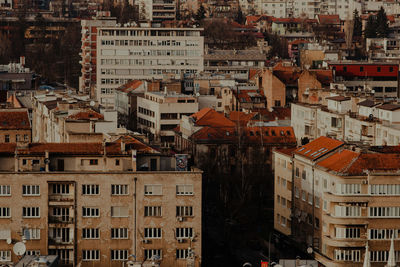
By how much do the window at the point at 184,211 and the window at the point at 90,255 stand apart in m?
4.16

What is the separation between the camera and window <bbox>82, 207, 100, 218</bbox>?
5788 centimetres

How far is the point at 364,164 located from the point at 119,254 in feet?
45.1

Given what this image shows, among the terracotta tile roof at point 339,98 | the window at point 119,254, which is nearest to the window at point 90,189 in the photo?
the window at point 119,254

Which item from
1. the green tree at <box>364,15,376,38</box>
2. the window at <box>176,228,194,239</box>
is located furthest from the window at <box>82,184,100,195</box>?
the green tree at <box>364,15,376,38</box>

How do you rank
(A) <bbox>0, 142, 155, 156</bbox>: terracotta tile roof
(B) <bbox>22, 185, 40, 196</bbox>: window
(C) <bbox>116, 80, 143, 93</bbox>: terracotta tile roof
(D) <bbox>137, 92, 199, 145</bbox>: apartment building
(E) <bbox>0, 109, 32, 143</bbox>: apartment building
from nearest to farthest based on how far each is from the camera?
1. (B) <bbox>22, 185, 40, 196</bbox>: window
2. (A) <bbox>0, 142, 155, 156</bbox>: terracotta tile roof
3. (E) <bbox>0, 109, 32, 143</bbox>: apartment building
4. (D) <bbox>137, 92, 199, 145</bbox>: apartment building
5. (C) <bbox>116, 80, 143, 93</bbox>: terracotta tile roof

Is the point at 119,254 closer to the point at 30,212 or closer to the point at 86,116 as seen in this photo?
the point at 30,212

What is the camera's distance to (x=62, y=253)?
57.7 m

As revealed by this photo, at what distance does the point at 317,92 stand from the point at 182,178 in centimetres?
4141

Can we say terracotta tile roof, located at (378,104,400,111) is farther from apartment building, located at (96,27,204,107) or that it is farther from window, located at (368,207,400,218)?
apartment building, located at (96,27,204,107)

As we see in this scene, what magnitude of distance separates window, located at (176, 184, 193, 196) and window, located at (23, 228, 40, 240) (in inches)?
266

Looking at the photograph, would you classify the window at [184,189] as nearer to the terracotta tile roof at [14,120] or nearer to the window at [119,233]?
the window at [119,233]

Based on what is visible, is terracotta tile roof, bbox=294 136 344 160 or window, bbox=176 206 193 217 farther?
terracotta tile roof, bbox=294 136 344 160

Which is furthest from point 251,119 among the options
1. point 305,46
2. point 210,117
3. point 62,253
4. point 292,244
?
point 305,46

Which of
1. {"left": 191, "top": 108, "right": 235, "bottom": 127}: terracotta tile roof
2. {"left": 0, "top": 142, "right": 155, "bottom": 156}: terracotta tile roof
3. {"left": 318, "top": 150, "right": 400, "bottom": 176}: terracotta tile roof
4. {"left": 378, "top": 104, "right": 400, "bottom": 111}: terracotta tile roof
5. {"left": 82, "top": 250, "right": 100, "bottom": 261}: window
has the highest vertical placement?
Result: {"left": 378, "top": 104, "right": 400, "bottom": 111}: terracotta tile roof
